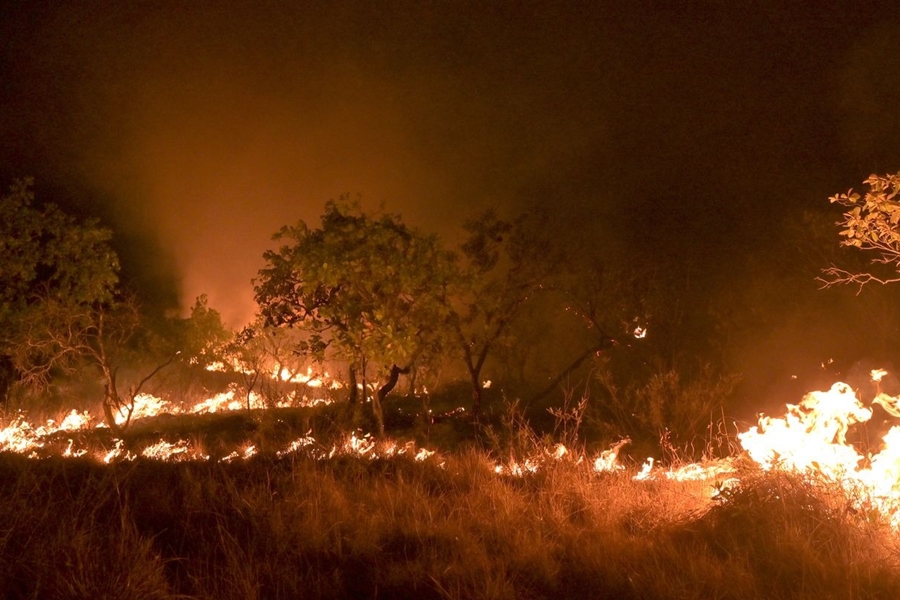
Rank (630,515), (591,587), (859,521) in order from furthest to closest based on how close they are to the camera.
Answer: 1. (630,515)
2. (859,521)
3. (591,587)

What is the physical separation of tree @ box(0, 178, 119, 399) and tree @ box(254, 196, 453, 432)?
6.68 meters

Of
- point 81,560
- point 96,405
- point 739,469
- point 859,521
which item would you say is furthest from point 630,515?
point 96,405

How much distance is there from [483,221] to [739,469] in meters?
11.9

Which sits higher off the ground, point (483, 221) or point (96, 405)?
point (483, 221)

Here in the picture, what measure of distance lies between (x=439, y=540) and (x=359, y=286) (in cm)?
788

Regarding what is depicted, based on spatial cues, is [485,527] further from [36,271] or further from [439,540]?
[36,271]

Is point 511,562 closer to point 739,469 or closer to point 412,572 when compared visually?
point 412,572

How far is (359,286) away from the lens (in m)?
12.9

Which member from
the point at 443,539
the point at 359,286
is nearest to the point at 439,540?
the point at 443,539


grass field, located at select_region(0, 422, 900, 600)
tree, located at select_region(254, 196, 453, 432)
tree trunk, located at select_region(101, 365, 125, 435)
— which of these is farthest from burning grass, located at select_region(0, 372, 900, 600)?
tree trunk, located at select_region(101, 365, 125, 435)

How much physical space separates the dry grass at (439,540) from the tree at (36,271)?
12345 millimetres

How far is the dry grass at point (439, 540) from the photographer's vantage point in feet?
14.8

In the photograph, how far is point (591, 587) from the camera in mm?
4777

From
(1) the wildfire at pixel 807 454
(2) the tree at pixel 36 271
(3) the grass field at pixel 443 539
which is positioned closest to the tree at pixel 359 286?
Result: (1) the wildfire at pixel 807 454
